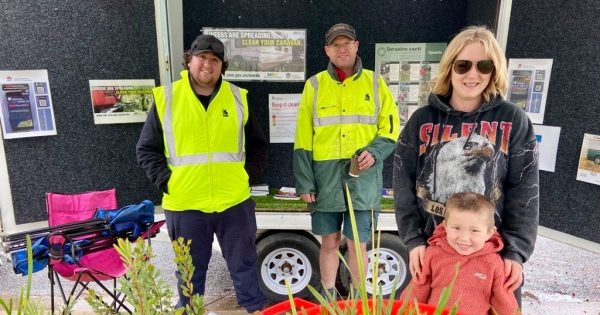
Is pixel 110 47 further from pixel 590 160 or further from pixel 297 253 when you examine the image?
pixel 590 160

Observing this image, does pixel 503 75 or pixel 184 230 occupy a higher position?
pixel 503 75

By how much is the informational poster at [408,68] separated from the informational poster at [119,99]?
1855mm

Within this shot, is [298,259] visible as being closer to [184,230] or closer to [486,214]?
[184,230]

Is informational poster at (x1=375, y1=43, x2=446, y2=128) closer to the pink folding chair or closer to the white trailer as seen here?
the white trailer

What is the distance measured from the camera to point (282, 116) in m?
3.28

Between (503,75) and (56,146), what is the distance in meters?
2.79

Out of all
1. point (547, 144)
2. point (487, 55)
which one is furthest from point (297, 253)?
point (487, 55)

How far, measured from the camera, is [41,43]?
8.28 ft

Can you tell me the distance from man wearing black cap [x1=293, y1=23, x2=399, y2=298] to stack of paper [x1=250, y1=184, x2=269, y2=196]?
31.0 inches

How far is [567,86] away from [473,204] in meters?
1.42

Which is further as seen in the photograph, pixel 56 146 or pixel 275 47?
pixel 275 47

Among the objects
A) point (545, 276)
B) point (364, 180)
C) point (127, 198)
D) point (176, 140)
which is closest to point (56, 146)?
point (127, 198)

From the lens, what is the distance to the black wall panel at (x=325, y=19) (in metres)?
3.01

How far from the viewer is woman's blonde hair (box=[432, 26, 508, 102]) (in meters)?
1.47
